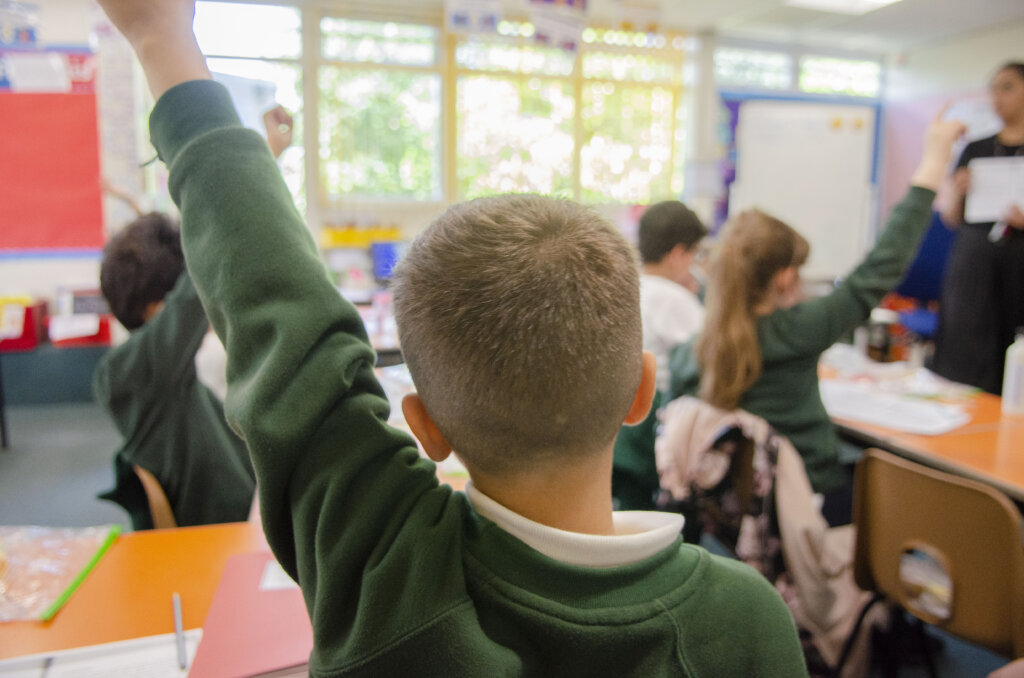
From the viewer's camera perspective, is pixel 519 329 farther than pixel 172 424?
No

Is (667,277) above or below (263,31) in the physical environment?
below

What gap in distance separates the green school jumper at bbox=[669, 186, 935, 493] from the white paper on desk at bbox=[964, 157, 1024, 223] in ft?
4.39

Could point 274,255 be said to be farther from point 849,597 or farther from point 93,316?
point 93,316

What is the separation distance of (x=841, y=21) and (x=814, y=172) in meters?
1.23

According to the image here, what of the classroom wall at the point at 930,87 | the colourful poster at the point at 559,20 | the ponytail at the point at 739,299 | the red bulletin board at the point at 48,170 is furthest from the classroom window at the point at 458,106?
the ponytail at the point at 739,299

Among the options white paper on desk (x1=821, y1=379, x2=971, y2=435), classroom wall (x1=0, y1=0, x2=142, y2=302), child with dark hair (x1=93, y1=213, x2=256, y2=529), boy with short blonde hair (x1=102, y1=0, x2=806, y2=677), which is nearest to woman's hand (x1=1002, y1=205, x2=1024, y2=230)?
white paper on desk (x1=821, y1=379, x2=971, y2=435)

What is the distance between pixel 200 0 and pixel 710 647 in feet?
2.55

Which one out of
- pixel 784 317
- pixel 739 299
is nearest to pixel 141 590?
pixel 739 299

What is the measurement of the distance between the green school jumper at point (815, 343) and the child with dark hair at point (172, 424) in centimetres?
122

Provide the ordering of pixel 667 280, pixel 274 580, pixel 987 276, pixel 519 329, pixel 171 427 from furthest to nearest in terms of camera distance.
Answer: pixel 987 276, pixel 667 280, pixel 171 427, pixel 274 580, pixel 519 329

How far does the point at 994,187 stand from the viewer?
9.66ft

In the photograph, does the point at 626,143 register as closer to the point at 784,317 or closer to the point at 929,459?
the point at 784,317

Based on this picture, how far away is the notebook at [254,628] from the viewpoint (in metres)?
0.81

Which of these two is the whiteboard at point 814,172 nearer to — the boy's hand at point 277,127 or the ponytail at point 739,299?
the ponytail at point 739,299
